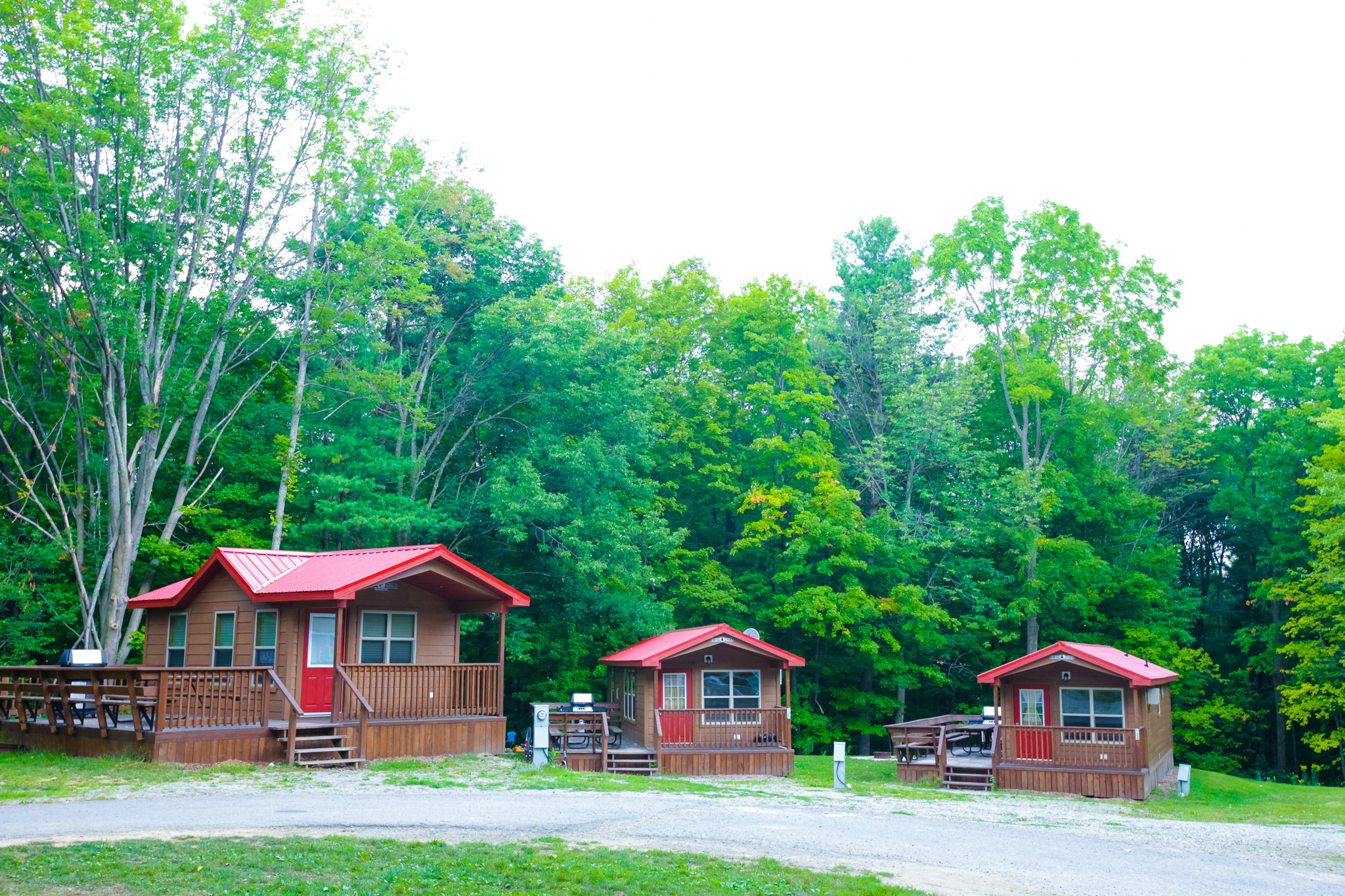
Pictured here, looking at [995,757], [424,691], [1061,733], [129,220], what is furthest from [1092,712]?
[129,220]

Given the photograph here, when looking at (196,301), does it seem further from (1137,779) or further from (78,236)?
(1137,779)

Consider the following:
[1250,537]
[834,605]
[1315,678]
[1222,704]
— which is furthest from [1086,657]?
[1250,537]

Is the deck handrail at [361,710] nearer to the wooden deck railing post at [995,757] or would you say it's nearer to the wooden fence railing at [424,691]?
the wooden fence railing at [424,691]

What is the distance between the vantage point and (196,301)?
944 inches

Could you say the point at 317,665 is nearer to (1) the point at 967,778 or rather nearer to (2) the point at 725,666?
(2) the point at 725,666

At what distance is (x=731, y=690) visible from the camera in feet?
74.6

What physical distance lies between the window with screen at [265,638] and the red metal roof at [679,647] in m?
7.42

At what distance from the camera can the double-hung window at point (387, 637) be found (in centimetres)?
1847

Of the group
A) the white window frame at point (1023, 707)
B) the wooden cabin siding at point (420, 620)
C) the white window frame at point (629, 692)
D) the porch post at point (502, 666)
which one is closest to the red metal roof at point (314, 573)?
the porch post at point (502, 666)

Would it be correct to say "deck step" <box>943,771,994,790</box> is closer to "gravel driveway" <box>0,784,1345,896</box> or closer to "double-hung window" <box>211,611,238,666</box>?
"gravel driveway" <box>0,784,1345,896</box>

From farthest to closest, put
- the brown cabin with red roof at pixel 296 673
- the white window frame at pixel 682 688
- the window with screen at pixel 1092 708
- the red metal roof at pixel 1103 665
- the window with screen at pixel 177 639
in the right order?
the white window frame at pixel 682 688, the window with screen at pixel 1092 708, the red metal roof at pixel 1103 665, the window with screen at pixel 177 639, the brown cabin with red roof at pixel 296 673

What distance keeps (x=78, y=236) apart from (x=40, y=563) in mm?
8046

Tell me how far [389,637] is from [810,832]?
10.8 m

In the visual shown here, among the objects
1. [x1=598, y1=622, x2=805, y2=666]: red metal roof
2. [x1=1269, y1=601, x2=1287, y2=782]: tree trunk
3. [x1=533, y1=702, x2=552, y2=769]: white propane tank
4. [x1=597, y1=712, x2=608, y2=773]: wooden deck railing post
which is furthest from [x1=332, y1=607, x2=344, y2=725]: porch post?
[x1=1269, y1=601, x2=1287, y2=782]: tree trunk
